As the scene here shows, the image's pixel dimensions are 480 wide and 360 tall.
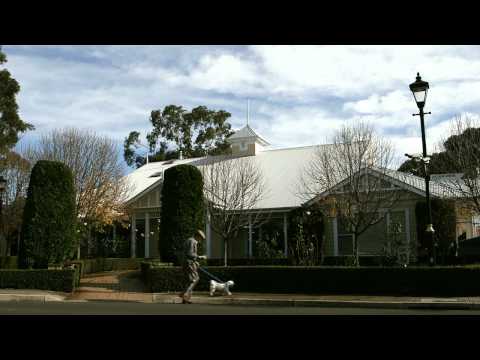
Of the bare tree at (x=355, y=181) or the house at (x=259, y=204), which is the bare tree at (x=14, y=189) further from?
the bare tree at (x=355, y=181)

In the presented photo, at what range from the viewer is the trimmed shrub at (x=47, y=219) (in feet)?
61.3

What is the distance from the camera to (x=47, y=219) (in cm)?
1886

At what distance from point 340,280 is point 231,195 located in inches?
443

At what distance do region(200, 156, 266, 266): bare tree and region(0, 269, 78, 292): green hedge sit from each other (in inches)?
337

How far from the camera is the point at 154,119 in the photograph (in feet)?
188

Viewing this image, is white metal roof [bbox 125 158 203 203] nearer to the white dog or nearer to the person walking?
the white dog

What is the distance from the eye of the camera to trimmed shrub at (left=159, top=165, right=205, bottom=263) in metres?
19.8

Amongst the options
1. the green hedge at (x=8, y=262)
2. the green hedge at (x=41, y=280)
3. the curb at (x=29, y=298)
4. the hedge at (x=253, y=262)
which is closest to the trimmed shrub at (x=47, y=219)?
the green hedge at (x=41, y=280)

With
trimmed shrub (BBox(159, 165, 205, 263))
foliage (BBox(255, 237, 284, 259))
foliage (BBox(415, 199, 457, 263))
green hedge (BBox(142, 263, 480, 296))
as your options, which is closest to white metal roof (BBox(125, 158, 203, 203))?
foliage (BBox(255, 237, 284, 259))

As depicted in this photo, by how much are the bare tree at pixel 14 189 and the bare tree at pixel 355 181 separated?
804 inches

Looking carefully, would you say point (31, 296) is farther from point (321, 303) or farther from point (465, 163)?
point (465, 163)
